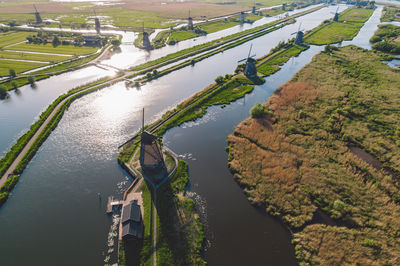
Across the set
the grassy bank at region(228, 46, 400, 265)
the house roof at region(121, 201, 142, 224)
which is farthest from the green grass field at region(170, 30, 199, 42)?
the house roof at region(121, 201, 142, 224)

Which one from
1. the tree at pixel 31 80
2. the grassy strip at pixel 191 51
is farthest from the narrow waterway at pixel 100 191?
the grassy strip at pixel 191 51

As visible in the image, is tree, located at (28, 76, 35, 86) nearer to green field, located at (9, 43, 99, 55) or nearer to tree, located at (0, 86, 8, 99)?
tree, located at (0, 86, 8, 99)

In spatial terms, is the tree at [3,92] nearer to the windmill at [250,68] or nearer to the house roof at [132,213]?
the house roof at [132,213]

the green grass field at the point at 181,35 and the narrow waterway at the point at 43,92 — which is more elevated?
the green grass field at the point at 181,35

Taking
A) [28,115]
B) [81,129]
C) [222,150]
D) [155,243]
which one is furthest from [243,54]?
[155,243]

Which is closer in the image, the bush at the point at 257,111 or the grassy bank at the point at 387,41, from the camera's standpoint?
the bush at the point at 257,111
